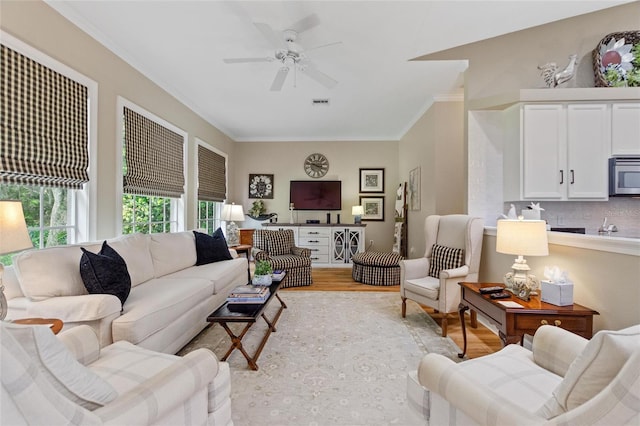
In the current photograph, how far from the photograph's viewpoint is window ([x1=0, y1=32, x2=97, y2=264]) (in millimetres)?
1992

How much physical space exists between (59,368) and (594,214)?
4427 mm

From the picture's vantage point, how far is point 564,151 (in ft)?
9.66

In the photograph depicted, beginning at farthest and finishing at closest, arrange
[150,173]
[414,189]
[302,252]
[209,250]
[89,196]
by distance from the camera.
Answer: [414,189], [302,252], [209,250], [150,173], [89,196]

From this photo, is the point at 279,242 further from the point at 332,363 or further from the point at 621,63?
the point at 621,63

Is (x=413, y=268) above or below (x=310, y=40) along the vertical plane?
below

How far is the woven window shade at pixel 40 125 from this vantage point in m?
1.97

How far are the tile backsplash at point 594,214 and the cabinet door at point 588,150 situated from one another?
26 centimetres

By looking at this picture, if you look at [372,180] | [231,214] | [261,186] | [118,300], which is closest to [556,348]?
[118,300]

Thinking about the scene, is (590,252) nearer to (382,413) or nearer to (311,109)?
(382,413)

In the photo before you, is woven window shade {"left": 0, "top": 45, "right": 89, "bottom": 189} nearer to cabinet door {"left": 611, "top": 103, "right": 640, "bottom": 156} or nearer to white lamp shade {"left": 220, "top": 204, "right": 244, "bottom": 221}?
white lamp shade {"left": 220, "top": 204, "right": 244, "bottom": 221}

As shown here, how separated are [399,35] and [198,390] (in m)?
3.22

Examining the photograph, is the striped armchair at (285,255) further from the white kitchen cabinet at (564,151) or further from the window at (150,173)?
the white kitchen cabinet at (564,151)

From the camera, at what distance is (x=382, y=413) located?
1.72 metres

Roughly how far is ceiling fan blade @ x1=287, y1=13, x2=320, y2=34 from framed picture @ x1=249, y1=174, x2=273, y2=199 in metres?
4.18
